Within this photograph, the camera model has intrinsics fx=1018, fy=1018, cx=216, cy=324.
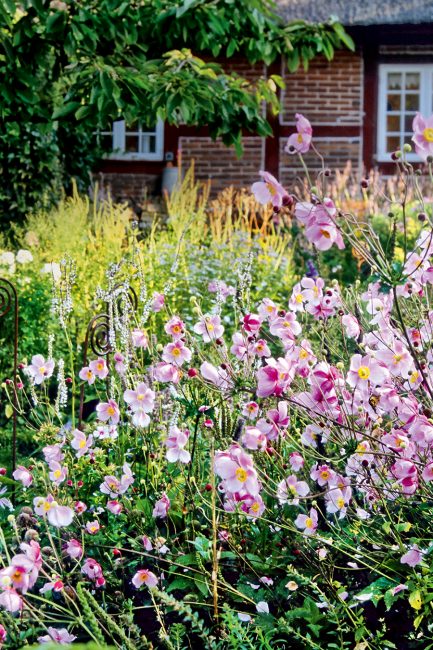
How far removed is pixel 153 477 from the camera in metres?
3.27

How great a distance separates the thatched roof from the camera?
13156mm

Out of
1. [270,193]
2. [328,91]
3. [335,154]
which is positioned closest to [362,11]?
[328,91]

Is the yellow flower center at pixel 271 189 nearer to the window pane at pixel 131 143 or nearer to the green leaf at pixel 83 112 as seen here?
the green leaf at pixel 83 112

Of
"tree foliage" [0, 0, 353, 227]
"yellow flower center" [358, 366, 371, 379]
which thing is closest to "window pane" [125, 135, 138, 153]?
"tree foliage" [0, 0, 353, 227]

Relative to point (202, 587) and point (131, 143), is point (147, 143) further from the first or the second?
point (202, 587)

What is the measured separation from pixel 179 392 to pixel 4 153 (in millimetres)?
6412

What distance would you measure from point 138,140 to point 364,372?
1213 centimetres

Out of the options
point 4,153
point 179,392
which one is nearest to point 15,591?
point 179,392

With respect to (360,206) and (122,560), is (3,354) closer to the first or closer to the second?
(122,560)

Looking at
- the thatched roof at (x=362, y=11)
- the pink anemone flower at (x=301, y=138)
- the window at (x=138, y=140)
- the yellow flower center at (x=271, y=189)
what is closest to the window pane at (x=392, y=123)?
the thatched roof at (x=362, y=11)

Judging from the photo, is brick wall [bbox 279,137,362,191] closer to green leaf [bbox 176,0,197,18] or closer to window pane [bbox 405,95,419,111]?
window pane [bbox 405,95,419,111]

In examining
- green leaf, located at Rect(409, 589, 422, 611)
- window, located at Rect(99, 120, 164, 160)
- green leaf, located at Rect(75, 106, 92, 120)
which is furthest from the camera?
window, located at Rect(99, 120, 164, 160)

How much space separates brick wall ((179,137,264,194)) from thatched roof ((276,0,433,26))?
1.73m

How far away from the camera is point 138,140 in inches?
561
